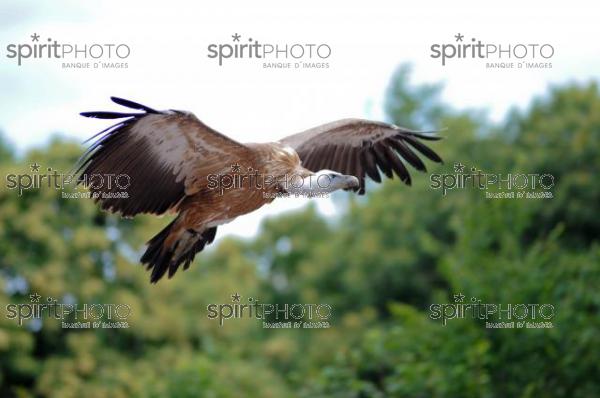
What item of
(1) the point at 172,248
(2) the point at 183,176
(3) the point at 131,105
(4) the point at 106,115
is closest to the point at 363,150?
(2) the point at 183,176

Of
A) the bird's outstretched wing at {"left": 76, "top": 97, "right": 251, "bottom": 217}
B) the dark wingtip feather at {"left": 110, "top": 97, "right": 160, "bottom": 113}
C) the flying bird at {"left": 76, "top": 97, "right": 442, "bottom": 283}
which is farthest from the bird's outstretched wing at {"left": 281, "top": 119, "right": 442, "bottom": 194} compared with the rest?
the dark wingtip feather at {"left": 110, "top": 97, "right": 160, "bottom": 113}

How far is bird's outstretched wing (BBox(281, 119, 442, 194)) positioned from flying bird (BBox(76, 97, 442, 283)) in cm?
146

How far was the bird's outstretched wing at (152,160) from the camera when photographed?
381 inches

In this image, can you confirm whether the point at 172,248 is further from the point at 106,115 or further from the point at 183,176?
the point at 106,115

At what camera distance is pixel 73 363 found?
23.8m

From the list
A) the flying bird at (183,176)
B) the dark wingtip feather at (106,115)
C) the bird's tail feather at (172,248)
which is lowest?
the bird's tail feather at (172,248)

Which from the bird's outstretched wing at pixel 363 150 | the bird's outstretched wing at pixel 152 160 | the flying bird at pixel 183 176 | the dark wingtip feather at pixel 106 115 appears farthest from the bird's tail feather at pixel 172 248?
the bird's outstretched wing at pixel 363 150

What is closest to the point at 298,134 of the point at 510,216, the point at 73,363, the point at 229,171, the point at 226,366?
the point at 229,171

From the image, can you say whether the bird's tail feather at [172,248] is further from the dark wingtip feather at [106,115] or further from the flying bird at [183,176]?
the dark wingtip feather at [106,115]

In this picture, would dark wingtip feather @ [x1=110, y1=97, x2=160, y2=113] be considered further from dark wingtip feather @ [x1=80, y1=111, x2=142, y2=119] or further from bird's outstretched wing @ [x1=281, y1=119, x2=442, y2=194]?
bird's outstretched wing @ [x1=281, y1=119, x2=442, y2=194]

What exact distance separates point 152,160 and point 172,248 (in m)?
0.82

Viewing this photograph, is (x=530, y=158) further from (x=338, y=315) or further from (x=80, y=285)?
(x=80, y=285)

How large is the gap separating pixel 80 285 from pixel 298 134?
13.8 metres

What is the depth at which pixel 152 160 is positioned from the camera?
32.6ft
